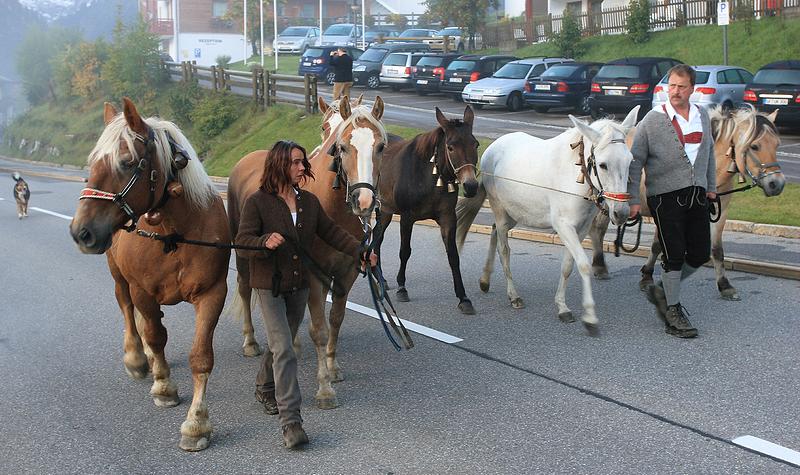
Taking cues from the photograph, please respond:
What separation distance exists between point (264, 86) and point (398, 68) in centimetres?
744

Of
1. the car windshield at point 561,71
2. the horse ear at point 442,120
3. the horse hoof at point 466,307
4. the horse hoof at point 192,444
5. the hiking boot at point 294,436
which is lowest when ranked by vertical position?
the horse hoof at point 192,444

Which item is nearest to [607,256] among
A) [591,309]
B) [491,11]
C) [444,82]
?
[591,309]

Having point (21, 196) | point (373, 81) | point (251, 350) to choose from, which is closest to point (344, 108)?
point (251, 350)

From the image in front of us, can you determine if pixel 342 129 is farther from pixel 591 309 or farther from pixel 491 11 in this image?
pixel 491 11

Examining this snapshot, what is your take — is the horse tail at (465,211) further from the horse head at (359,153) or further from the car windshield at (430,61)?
the car windshield at (430,61)

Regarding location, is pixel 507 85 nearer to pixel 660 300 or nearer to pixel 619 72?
pixel 619 72

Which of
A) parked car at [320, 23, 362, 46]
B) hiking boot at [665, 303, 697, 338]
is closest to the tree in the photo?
parked car at [320, 23, 362, 46]

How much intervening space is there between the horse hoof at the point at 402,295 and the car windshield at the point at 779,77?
1766cm

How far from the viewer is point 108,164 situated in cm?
576

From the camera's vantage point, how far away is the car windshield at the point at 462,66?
35281 millimetres

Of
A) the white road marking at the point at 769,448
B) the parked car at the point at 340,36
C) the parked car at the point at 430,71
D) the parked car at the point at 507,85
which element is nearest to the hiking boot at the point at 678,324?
the white road marking at the point at 769,448

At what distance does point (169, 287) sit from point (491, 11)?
69603 millimetres

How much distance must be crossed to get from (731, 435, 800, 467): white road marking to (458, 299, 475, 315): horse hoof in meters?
3.85

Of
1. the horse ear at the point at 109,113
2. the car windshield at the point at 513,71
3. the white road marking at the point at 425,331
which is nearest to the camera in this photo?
the horse ear at the point at 109,113
